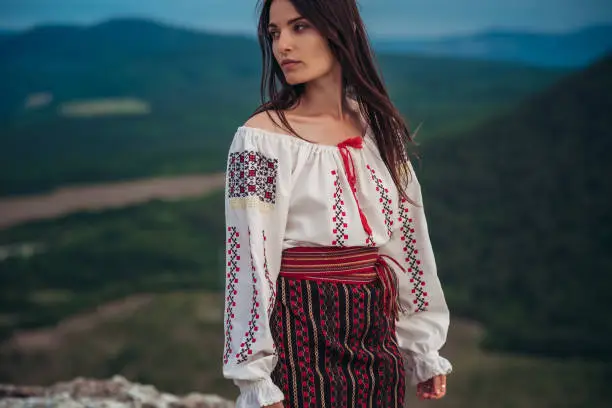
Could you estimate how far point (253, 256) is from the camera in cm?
189

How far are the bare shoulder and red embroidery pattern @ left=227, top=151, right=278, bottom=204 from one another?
0.07 metres

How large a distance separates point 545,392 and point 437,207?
1325 millimetres

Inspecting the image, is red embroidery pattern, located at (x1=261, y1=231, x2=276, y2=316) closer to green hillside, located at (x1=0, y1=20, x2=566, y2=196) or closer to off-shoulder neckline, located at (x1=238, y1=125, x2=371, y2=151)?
off-shoulder neckline, located at (x1=238, y1=125, x2=371, y2=151)

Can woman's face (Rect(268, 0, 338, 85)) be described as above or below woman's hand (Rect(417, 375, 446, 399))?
above

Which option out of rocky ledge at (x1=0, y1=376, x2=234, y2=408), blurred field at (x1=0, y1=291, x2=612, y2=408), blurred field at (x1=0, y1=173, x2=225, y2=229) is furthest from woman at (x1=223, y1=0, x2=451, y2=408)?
blurred field at (x1=0, y1=173, x2=225, y2=229)

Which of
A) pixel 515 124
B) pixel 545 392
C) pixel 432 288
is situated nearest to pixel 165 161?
pixel 515 124

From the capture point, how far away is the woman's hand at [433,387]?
2.17 metres

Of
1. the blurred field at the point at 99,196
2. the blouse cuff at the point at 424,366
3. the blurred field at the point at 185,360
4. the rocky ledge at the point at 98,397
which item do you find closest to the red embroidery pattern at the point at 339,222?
the blouse cuff at the point at 424,366

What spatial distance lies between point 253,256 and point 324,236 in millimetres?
158

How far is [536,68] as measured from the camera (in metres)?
6.32

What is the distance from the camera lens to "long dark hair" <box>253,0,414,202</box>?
2041 mm

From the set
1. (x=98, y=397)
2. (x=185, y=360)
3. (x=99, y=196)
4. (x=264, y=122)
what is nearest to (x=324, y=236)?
(x=264, y=122)

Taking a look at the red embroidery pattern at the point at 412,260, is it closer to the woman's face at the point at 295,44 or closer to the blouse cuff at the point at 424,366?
the blouse cuff at the point at 424,366

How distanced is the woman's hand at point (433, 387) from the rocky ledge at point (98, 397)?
1.37 m
